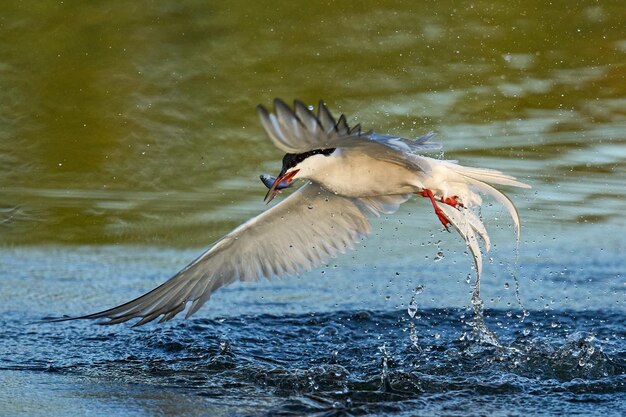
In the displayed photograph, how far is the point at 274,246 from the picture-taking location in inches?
239

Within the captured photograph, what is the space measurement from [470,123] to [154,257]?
2462 millimetres

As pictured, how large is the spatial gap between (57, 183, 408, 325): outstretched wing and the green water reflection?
4.64 ft

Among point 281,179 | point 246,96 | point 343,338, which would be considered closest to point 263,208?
point 246,96

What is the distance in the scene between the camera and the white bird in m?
5.02

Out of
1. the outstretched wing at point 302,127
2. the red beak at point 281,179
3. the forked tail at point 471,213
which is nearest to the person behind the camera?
the outstretched wing at point 302,127

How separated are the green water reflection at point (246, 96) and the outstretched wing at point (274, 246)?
1.41m

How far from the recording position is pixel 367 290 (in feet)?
22.6

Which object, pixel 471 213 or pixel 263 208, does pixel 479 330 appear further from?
pixel 263 208

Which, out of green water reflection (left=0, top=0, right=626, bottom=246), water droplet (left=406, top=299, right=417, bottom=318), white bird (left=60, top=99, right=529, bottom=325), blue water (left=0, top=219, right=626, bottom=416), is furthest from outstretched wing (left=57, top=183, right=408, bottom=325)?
green water reflection (left=0, top=0, right=626, bottom=246)

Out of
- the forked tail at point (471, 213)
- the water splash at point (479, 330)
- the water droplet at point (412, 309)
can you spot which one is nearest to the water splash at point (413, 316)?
the water droplet at point (412, 309)

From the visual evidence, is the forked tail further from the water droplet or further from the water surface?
the water droplet

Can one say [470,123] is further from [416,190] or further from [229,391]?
[229,391]

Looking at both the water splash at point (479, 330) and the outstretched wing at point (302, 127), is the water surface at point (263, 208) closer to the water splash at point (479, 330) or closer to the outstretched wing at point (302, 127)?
the water splash at point (479, 330)

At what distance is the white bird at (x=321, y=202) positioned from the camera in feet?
16.5
